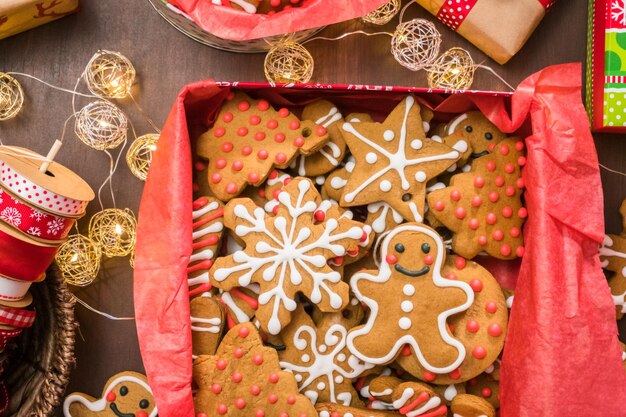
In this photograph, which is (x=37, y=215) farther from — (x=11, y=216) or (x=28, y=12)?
(x=28, y=12)

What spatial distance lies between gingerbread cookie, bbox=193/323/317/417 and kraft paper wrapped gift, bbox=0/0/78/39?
2.53 ft

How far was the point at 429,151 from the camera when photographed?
1.25 metres

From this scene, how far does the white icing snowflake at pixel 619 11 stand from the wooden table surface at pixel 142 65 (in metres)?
0.15

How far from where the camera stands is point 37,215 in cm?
113

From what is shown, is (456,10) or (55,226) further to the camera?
(456,10)

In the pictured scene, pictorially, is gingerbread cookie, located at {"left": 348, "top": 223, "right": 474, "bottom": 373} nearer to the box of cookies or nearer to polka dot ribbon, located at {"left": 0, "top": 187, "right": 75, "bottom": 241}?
the box of cookies

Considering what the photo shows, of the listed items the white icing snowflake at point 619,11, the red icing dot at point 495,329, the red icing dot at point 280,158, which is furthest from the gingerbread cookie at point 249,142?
the white icing snowflake at point 619,11

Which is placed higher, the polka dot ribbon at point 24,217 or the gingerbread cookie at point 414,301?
the polka dot ribbon at point 24,217

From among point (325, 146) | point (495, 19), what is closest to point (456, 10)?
point (495, 19)

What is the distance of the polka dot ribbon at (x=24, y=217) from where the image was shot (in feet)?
3.69

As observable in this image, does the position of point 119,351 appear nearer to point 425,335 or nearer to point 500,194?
point 425,335

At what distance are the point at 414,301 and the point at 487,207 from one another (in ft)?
0.78

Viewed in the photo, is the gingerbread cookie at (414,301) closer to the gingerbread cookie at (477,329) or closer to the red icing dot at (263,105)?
the gingerbread cookie at (477,329)

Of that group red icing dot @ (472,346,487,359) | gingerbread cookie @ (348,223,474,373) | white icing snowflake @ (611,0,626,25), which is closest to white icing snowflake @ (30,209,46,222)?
gingerbread cookie @ (348,223,474,373)
